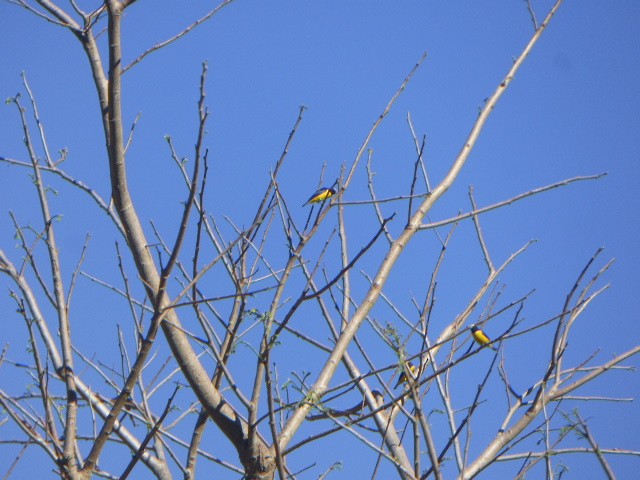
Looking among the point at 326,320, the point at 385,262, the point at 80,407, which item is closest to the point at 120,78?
the point at 385,262

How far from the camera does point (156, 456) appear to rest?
9.86 ft

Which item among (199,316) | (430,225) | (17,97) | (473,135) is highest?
(17,97)

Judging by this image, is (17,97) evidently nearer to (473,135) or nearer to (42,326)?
(42,326)

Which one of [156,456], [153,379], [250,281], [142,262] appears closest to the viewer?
[142,262]

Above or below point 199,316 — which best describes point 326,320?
above

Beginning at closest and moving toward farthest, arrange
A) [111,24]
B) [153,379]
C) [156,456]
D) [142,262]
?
[111,24], [142,262], [156,456], [153,379]

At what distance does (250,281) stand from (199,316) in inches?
19.4

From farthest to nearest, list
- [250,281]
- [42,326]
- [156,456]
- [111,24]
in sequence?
1. [250,281]
2. [156,456]
3. [42,326]
4. [111,24]

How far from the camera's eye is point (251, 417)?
2488 millimetres

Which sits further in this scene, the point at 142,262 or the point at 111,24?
the point at 142,262

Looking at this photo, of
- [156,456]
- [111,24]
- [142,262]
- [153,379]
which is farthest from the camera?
[153,379]

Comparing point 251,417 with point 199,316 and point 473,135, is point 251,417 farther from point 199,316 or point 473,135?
point 473,135

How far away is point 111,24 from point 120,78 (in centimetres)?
16

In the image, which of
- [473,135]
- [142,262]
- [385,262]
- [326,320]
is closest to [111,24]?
[142,262]
